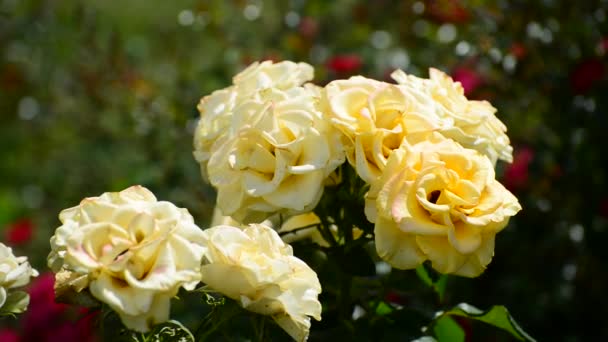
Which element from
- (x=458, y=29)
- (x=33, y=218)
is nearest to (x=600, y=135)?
(x=458, y=29)

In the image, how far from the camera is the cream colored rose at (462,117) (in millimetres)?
1244

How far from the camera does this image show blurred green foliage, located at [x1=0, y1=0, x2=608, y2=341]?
2.26 m

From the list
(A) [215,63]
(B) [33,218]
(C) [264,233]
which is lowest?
(B) [33,218]

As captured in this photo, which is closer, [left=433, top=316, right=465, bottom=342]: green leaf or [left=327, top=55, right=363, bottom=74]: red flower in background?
[left=433, top=316, right=465, bottom=342]: green leaf

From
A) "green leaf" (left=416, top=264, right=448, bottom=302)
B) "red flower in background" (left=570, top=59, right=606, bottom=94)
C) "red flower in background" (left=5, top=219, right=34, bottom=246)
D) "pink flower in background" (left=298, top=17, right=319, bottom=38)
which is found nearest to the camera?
"green leaf" (left=416, top=264, right=448, bottom=302)

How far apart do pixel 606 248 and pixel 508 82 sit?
1.40 feet

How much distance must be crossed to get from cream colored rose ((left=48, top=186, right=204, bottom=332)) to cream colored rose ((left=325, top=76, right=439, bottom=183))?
23 cm

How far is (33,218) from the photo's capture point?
353 centimetres

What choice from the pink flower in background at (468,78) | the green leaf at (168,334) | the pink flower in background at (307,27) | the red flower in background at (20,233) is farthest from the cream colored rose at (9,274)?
the red flower in background at (20,233)

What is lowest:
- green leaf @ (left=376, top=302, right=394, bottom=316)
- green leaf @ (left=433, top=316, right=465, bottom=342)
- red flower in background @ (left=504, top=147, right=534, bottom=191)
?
red flower in background @ (left=504, top=147, right=534, bottom=191)

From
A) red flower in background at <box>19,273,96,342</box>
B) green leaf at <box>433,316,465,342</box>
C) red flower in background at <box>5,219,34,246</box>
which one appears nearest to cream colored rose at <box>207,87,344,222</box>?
green leaf at <box>433,316,465,342</box>

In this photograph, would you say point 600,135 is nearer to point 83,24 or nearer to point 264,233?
point 264,233

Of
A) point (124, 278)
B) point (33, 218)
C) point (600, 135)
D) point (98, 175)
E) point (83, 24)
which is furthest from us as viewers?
point (33, 218)

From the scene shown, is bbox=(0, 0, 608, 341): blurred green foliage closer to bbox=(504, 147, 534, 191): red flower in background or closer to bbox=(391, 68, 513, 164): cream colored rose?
bbox=(504, 147, 534, 191): red flower in background
